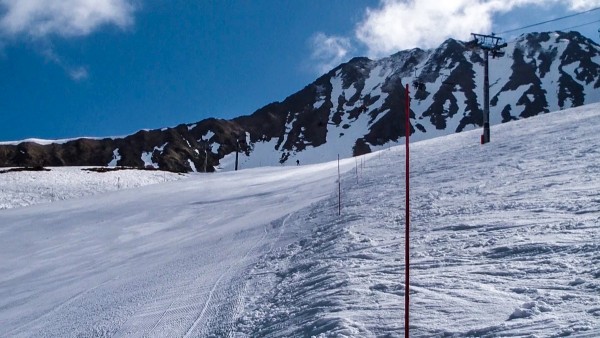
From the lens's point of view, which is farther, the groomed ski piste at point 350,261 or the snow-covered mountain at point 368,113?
the snow-covered mountain at point 368,113

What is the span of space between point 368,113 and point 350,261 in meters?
153

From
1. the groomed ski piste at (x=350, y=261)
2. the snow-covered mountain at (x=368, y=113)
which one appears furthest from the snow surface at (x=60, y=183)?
the snow-covered mountain at (x=368, y=113)

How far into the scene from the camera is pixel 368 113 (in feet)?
523

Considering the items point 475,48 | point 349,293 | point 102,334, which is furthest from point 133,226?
point 475,48

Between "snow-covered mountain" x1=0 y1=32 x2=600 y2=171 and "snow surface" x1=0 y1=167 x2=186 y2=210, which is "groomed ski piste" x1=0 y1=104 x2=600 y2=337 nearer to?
"snow surface" x1=0 y1=167 x2=186 y2=210

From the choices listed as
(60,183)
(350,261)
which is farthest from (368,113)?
(350,261)

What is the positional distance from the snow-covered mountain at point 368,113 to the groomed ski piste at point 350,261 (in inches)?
4157

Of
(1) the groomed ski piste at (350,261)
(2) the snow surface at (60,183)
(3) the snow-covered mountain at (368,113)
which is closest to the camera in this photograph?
(1) the groomed ski piste at (350,261)

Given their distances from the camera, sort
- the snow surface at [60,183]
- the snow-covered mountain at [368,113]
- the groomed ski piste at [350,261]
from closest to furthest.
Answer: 1. the groomed ski piste at [350,261]
2. the snow surface at [60,183]
3. the snow-covered mountain at [368,113]

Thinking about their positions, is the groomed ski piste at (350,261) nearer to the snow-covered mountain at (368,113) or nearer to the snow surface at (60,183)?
the snow surface at (60,183)

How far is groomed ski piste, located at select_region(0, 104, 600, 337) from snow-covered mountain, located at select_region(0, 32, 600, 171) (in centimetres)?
10559

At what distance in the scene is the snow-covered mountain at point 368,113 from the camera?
447 ft

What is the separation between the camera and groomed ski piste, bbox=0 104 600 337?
6.41 meters

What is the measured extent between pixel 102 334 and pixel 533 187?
10.3 m
